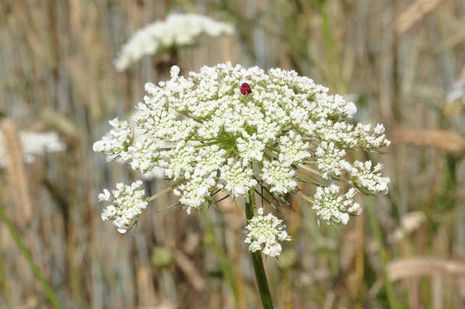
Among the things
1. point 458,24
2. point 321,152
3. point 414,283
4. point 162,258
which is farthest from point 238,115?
point 458,24

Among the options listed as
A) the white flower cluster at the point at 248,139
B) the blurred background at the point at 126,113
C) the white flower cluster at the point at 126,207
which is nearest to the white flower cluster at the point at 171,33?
the blurred background at the point at 126,113

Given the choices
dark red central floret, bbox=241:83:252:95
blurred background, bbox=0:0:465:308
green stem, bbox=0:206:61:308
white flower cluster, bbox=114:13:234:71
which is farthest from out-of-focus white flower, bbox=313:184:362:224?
blurred background, bbox=0:0:465:308

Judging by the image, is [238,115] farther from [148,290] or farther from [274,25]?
[274,25]

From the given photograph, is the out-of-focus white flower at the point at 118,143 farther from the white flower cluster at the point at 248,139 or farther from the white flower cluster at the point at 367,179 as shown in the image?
the white flower cluster at the point at 367,179

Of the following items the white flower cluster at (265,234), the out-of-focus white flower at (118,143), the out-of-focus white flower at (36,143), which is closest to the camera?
the white flower cluster at (265,234)

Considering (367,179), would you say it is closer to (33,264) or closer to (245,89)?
(245,89)

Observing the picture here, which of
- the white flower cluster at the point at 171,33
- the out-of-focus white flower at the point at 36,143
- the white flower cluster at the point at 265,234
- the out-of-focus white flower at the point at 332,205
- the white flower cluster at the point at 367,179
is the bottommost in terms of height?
the white flower cluster at the point at 265,234

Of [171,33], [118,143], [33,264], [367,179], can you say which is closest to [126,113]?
[171,33]
